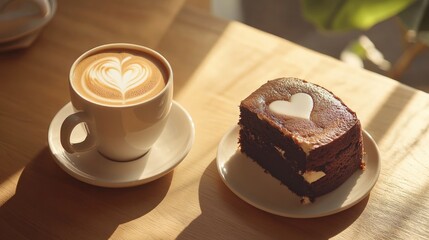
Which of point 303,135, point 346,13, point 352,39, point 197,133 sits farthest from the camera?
point 352,39

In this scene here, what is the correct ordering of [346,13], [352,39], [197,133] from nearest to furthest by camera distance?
[197,133]
[346,13]
[352,39]

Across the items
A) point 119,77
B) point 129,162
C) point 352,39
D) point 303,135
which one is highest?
point 303,135

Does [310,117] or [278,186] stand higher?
[310,117]

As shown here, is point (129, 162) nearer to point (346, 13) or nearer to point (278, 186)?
point (278, 186)

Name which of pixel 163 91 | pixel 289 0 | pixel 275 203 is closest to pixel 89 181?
pixel 163 91

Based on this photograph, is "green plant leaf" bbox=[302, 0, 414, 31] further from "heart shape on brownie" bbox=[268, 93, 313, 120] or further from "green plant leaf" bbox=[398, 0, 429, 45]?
"heart shape on brownie" bbox=[268, 93, 313, 120]

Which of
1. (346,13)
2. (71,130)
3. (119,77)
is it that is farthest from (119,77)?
(346,13)
